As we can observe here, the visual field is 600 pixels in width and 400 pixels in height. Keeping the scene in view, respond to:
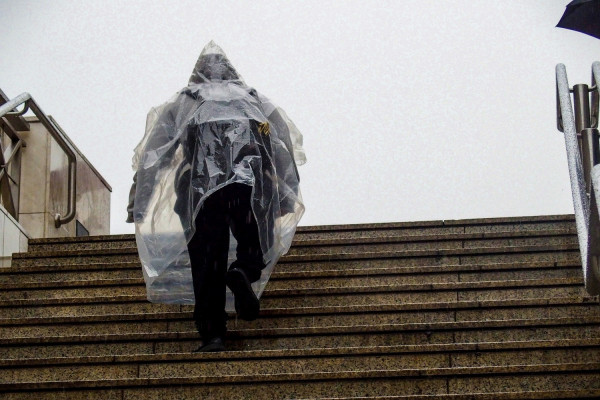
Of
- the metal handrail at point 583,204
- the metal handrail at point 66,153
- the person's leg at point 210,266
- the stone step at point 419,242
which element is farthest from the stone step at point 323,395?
the metal handrail at point 66,153

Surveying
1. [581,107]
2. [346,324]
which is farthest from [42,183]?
[581,107]

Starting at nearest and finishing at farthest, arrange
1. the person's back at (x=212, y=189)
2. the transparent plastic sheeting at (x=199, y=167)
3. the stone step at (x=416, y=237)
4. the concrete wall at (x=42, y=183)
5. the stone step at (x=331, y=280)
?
the person's back at (x=212, y=189) < the transparent plastic sheeting at (x=199, y=167) < the stone step at (x=331, y=280) < the stone step at (x=416, y=237) < the concrete wall at (x=42, y=183)

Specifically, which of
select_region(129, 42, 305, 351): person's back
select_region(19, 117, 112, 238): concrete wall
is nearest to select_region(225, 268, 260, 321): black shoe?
select_region(129, 42, 305, 351): person's back

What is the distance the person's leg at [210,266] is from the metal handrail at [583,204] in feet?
5.84

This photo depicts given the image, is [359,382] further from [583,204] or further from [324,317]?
[583,204]

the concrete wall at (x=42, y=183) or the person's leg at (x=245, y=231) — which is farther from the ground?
the person's leg at (x=245, y=231)

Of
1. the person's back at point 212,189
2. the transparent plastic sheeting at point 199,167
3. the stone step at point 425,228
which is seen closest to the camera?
the person's back at point 212,189

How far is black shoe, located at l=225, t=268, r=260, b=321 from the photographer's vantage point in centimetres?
631

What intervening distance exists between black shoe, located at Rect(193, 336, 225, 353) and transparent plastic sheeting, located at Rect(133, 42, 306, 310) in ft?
1.97

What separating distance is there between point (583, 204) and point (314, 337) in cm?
155

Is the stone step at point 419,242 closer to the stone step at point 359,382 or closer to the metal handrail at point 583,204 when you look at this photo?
the metal handrail at point 583,204

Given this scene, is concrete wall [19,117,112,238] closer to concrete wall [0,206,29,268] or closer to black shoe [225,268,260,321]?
concrete wall [0,206,29,268]

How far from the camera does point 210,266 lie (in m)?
6.45

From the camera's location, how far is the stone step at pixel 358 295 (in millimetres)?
6977
